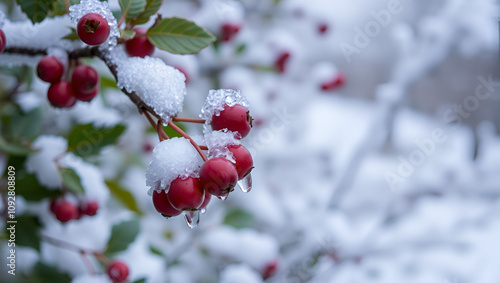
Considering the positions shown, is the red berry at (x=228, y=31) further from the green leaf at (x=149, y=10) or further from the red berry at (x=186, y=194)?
the red berry at (x=186, y=194)

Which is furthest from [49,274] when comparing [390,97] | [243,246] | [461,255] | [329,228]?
[461,255]

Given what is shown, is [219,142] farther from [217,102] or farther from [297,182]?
Answer: [297,182]

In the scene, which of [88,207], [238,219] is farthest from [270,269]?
[88,207]

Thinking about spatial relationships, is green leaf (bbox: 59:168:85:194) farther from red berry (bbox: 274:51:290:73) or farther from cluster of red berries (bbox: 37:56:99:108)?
red berry (bbox: 274:51:290:73)

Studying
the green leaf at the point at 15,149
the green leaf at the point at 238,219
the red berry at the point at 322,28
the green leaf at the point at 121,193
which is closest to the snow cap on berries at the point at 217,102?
the green leaf at the point at 15,149

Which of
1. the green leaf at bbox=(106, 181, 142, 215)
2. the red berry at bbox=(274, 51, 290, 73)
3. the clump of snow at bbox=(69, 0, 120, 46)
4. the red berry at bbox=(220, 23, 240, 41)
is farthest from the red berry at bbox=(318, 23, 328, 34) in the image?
the clump of snow at bbox=(69, 0, 120, 46)

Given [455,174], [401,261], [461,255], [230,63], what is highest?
[455,174]

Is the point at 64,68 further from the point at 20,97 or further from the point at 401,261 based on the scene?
the point at 401,261
